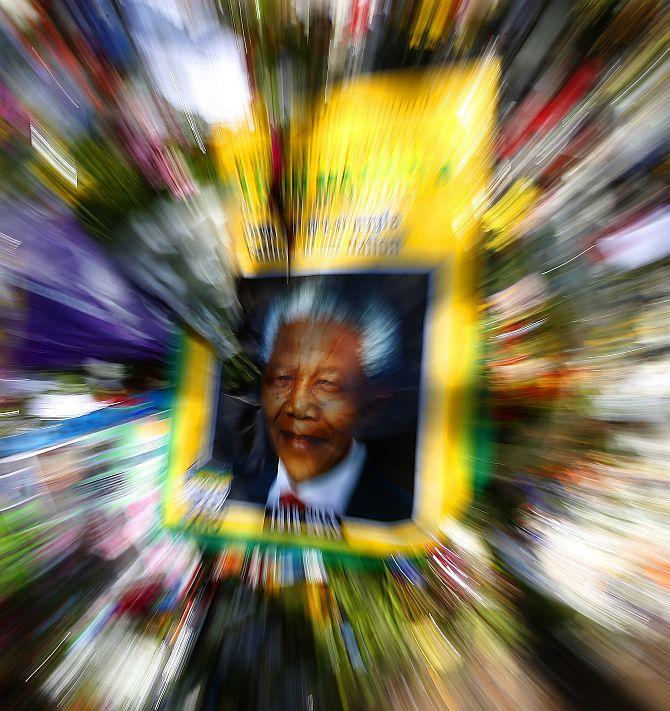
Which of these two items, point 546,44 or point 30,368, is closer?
point 546,44

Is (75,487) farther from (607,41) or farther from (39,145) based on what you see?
(607,41)

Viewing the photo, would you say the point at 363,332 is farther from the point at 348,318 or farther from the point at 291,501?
the point at 291,501

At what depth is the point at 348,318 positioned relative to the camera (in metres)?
0.41

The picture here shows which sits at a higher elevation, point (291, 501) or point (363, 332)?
point (363, 332)

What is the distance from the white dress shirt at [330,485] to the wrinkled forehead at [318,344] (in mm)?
67

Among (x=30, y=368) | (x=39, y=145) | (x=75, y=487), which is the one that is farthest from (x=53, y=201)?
(x=75, y=487)

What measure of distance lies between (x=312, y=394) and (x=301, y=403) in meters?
0.01

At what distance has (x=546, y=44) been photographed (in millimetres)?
352

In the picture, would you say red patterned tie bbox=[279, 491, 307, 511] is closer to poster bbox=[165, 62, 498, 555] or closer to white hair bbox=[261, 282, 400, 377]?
poster bbox=[165, 62, 498, 555]

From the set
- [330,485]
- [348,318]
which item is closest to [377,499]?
[330,485]

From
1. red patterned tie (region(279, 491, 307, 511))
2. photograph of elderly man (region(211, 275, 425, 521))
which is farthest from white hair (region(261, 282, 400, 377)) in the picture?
red patterned tie (region(279, 491, 307, 511))

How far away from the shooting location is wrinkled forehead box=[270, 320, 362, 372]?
41 cm

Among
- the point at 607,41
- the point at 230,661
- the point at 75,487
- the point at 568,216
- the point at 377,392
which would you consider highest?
the point at 607,41

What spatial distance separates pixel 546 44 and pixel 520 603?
380 millimetres
